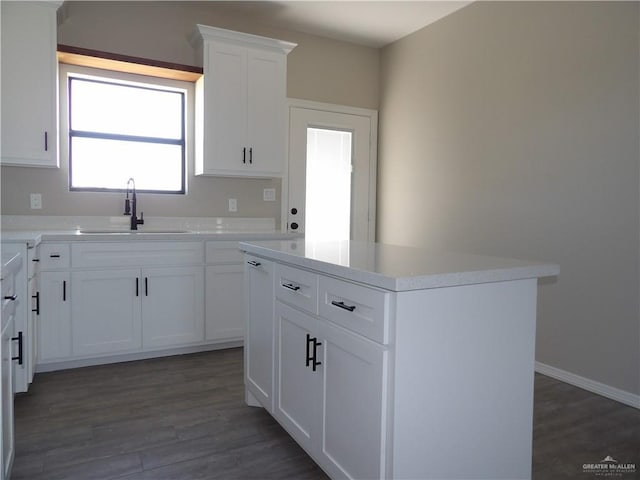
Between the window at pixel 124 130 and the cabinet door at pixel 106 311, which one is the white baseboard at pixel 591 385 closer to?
the cabinet door at pixel 106 311

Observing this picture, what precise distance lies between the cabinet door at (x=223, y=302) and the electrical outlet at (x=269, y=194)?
36.0 inches

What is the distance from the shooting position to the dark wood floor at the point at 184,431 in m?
1.93

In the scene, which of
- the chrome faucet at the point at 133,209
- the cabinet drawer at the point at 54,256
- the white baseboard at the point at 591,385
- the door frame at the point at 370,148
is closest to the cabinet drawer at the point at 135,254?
the cabinet drawer at the point at 54,256

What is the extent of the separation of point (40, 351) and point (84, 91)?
1864mm

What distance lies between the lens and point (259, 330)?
7.43 feet

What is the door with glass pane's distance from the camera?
436cm

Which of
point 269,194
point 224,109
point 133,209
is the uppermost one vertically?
point 224,109

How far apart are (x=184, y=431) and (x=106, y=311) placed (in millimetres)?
1200

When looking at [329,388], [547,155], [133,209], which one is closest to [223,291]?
[133,209]

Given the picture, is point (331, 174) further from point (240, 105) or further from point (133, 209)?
point (133, 209)

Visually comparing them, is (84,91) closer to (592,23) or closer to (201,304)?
(201,304)

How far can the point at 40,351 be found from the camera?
2.90 m

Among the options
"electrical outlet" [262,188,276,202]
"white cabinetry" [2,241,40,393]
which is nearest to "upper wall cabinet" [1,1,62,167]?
"white cabinetry" [2,241,40,393]

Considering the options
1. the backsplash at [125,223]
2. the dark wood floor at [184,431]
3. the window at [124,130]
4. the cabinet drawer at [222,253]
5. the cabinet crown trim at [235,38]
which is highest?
the cabinet crown trim at [235,38]
